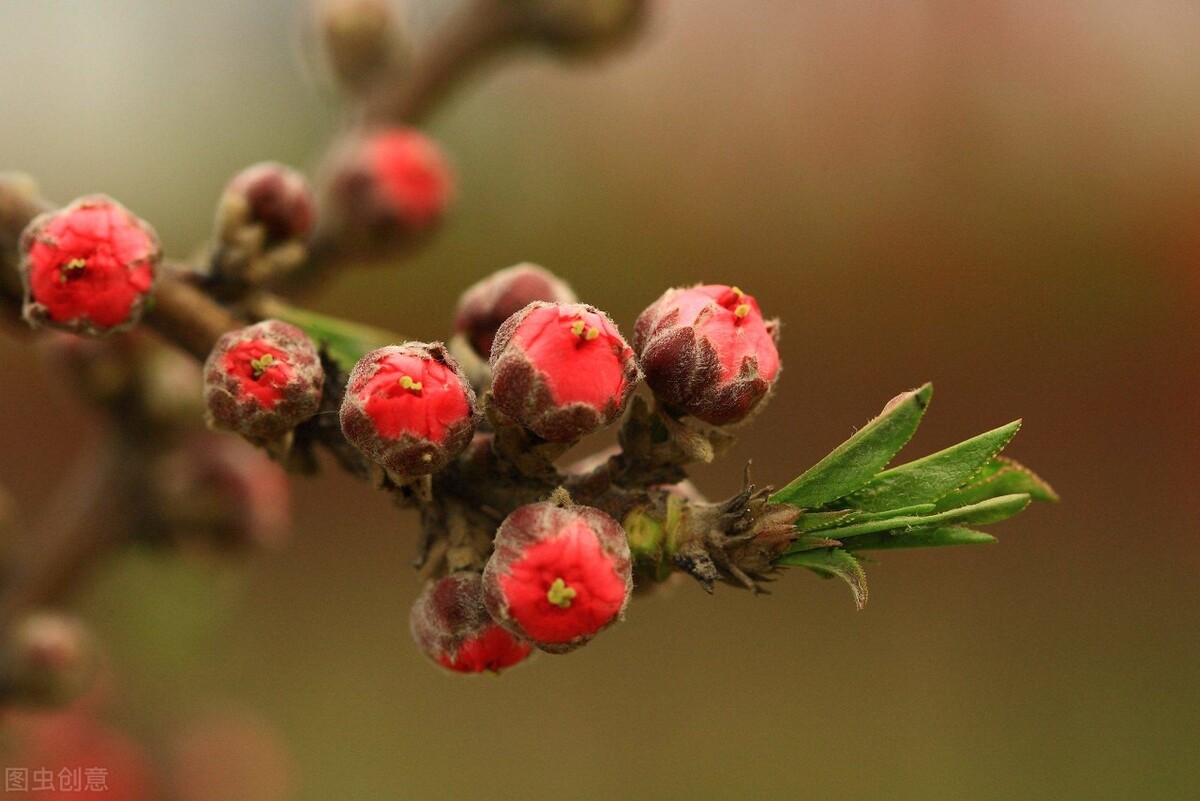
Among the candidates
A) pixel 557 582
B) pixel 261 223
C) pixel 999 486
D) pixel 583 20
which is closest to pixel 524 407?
pixel 557 582

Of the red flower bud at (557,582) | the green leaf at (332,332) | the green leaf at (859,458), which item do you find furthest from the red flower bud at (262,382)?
the green leaf at (859,458)

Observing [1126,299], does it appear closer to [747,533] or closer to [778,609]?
[778,609]

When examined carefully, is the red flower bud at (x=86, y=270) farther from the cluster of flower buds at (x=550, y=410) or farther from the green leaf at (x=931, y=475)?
the green leaf at (x=931, y=475)

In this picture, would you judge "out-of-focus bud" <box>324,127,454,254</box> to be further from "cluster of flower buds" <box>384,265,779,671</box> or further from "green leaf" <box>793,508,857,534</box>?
"green leaf" <box>793,508,857,534</box>

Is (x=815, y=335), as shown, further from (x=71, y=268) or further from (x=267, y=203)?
(x=71, y=268)

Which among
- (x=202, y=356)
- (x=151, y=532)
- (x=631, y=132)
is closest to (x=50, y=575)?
(x=151, y=532)
